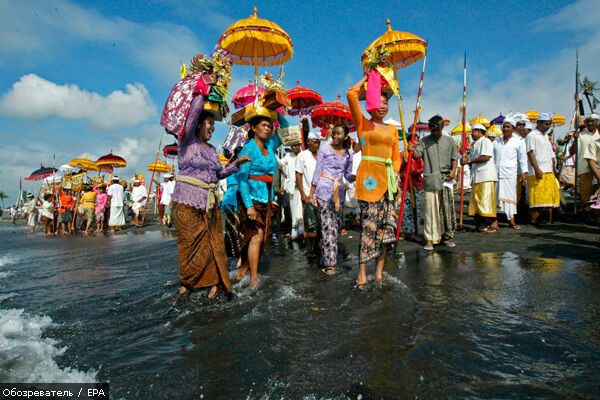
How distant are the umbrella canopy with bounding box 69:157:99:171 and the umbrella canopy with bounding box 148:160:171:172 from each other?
2821mm

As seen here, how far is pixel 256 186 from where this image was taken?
443 centimetres

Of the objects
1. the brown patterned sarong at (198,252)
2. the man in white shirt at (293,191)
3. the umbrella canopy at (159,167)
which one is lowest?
the brown patterned sarong at (198,252)

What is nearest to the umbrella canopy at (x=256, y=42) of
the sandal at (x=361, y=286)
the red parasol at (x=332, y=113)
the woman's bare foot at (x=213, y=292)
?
the red parasol at (x=332, y=113)

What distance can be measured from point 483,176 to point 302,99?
742 cm

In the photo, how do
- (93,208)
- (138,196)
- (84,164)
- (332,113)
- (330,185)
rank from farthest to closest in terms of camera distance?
(84,164) < (138,196) < (93,208) < (332,113) < (330,185)

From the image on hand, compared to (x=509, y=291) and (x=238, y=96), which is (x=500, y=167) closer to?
(x=509, y=291)

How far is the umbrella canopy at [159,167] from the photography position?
19422 millimetres

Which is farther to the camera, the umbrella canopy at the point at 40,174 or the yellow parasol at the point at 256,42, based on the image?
the umbrella canopy at the point at 40,174

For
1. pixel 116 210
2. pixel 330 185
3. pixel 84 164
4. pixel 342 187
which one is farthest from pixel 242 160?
pixel 84 164

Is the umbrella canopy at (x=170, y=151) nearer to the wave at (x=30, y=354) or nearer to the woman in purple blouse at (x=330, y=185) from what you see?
the woman in purple blouse at (x=330, y=185)

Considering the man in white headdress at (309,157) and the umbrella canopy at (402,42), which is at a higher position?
the umbrella canopy at (402,42)

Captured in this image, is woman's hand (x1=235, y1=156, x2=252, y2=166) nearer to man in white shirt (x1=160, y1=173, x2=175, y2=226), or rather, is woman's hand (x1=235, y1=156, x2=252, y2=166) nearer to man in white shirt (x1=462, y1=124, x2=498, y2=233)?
man in white shirt (x1=462, y1=124, x2=498, y2=233)

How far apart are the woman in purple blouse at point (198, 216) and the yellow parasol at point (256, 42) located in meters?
4.61

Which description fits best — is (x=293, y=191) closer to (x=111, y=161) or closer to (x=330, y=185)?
(x=330, y=185)
